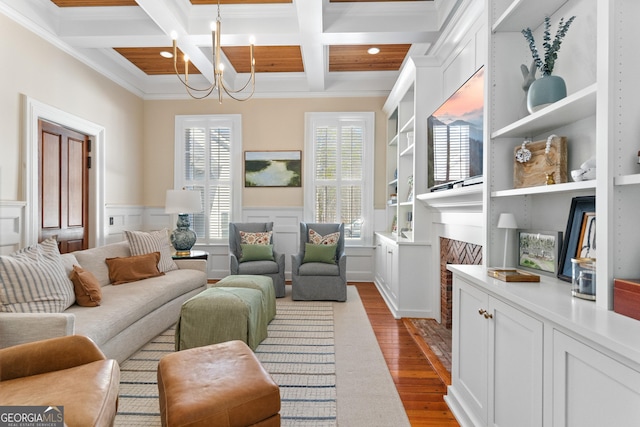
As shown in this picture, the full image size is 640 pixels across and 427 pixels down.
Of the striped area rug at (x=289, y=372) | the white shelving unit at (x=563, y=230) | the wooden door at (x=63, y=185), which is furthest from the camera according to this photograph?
the wooden door at (x=63, y=185)

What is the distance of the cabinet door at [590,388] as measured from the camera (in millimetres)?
904

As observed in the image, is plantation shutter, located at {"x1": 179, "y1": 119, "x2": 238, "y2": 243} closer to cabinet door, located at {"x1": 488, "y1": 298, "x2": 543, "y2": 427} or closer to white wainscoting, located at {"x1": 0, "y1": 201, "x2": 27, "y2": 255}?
white wainscoting, located at {"x1": 0, "y1": 201, "x2": 27, "y2": 255}

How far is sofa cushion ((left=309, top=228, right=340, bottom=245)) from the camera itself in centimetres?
474

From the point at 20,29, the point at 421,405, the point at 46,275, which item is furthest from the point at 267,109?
the point at 421,405

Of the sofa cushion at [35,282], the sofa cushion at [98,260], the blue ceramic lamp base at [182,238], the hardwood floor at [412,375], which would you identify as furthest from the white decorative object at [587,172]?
the blue ceramic lamp base at [182,238]

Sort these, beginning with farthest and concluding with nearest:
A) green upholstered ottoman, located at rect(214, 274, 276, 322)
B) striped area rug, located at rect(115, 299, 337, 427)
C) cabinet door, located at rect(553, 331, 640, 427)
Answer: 1. green upholstered ottoman, located at rect(214, 274, 276, 322)
2. striped area rug, located at rect(115, 299, 337, 427)
3. cabinet door, located at rect(553, 331, 640, 427)

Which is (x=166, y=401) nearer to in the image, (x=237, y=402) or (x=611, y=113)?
(x=237, y=402)

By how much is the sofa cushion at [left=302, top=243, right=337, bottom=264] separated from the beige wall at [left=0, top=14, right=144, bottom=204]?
9.10 feet

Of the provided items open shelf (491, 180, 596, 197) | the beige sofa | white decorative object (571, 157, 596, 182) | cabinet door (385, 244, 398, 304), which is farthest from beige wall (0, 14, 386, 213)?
white decorative object (571, 157, 596, 182)

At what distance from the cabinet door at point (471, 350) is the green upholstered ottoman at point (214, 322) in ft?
4.86

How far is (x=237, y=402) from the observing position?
1.42 meters

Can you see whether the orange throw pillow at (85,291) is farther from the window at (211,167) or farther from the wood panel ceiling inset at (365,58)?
the wood panel ceiling inset at (365,58)

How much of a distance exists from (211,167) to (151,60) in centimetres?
168

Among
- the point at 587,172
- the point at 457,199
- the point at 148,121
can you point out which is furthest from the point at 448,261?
the point at 148,121
